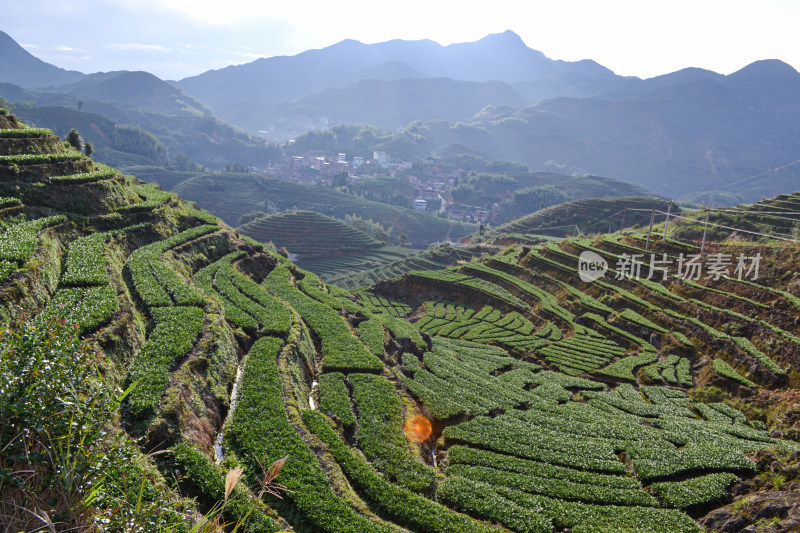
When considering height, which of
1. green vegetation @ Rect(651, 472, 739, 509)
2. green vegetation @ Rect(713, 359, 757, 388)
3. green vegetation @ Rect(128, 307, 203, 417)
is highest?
green vegetation @ Rect(128, 307, 203, 417)

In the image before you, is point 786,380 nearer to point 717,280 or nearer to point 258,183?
point 717,280

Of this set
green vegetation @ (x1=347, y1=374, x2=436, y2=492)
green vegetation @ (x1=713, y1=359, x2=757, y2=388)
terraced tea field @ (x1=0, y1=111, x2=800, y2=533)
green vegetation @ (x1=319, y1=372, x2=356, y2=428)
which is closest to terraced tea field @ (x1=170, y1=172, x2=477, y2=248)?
terraced tea field @ (x1=0, y1=111, x2=800, y2=533)

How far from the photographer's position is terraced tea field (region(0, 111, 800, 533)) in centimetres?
1048

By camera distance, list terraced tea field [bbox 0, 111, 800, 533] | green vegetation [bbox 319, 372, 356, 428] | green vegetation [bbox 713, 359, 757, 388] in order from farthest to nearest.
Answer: green vegetation [bbox 713, 359, 757, 388]
green vegetation [bbox 319, 372, 356, 428]
terraced tea field [bbox 0, 111, 800, 533]

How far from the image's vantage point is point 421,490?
16.1m

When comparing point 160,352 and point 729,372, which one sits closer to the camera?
point 160,352

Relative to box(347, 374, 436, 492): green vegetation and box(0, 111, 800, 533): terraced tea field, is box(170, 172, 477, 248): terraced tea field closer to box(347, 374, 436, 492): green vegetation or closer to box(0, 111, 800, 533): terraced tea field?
box(0, 111, 800, 533): terraced tea field

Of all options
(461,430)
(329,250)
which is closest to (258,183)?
(329,250)

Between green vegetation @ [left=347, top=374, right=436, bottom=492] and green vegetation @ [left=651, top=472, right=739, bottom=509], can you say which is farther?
green vegetation @ [left=347, top=374, right=436, bottom=492]

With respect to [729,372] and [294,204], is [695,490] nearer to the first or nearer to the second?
[729,372]

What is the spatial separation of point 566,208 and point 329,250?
68336 millimetres

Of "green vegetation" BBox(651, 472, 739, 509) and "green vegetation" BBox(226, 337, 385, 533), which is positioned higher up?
"green vegetation" BBox(226, 337, 385, 533)

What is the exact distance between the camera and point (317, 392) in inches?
885

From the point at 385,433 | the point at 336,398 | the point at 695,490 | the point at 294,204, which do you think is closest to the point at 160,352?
the point at 336,398
